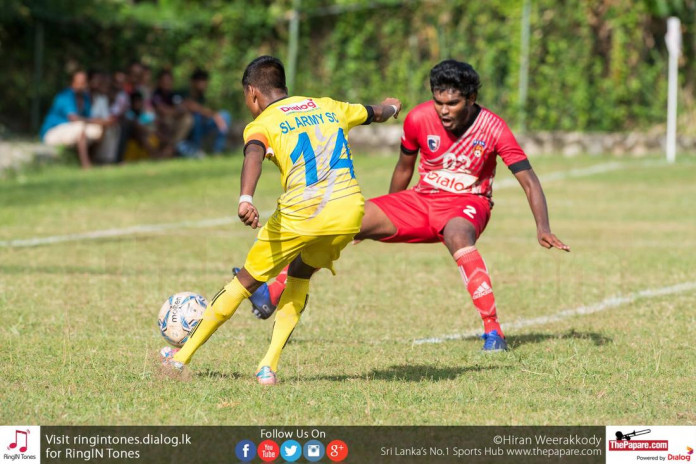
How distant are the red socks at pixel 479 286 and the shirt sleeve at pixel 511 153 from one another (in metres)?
0.61

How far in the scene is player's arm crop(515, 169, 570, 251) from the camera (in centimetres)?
739

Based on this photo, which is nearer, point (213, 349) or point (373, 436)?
point (373, 436)

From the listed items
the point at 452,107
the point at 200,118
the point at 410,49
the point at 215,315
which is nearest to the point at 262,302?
the point at 215,315

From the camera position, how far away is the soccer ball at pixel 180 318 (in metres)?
6.82

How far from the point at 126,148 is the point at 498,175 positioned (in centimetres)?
623

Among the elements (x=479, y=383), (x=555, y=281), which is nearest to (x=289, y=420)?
(x=479, y=383)

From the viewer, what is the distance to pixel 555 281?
1062 centimetres

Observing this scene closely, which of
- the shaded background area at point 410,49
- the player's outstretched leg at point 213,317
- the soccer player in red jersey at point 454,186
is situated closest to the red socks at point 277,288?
the soccer player in red jersey at point 454,186

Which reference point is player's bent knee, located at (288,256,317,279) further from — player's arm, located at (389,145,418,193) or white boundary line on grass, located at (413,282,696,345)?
player's arm, located at (389,145,418,193)

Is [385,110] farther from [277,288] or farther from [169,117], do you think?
[169,117]

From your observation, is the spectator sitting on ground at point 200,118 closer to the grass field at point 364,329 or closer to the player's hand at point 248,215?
the grass field at point 364,329

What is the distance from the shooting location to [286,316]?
22.2ft

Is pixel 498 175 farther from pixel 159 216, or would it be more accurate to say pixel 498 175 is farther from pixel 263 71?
pixel 263 71

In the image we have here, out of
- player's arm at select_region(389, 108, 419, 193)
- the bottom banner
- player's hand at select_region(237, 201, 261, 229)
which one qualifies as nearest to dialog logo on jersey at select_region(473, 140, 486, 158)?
player's arm at select_region(389, 108, 419, 193)
